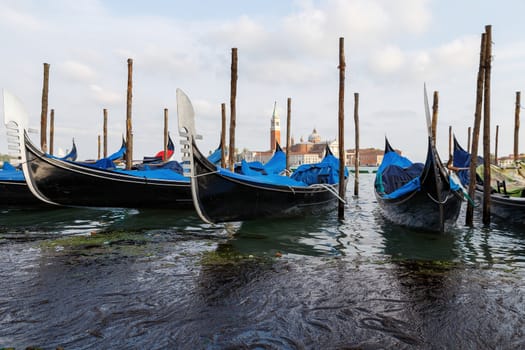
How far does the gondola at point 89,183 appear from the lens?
5984 millimetres

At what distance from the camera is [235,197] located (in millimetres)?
5883

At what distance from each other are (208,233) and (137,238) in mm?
1131

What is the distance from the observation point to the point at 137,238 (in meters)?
5.74

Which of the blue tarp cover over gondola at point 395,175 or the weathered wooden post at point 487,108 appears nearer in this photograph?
the weathered wooden post at point 487,108

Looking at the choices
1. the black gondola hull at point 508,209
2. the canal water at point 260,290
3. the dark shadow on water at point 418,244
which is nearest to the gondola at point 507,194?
the black gondola hull at point 508,209

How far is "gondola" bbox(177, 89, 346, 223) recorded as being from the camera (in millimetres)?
5109

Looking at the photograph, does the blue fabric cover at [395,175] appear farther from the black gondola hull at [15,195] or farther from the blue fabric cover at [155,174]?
the black gondola hull at [15,195]

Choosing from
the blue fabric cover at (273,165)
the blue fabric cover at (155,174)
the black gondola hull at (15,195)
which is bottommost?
the black gondola hull at (15,195)

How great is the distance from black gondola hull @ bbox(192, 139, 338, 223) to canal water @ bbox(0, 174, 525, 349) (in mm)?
379

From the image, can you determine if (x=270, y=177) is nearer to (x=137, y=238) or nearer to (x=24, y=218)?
(x=137, y=238)

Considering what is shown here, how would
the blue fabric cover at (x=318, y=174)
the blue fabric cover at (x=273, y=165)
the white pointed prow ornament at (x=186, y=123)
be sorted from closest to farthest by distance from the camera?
the white pointed prow ornament at (x=186, y=123) → the blue fabric cover at (x=318, y=174) → the blue fabric cover at (x=273, y=165)

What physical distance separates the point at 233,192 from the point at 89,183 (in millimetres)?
2946

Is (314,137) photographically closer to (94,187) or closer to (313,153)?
(313,153)

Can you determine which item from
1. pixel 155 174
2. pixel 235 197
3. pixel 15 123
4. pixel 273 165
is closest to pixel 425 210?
pixel 235 197
